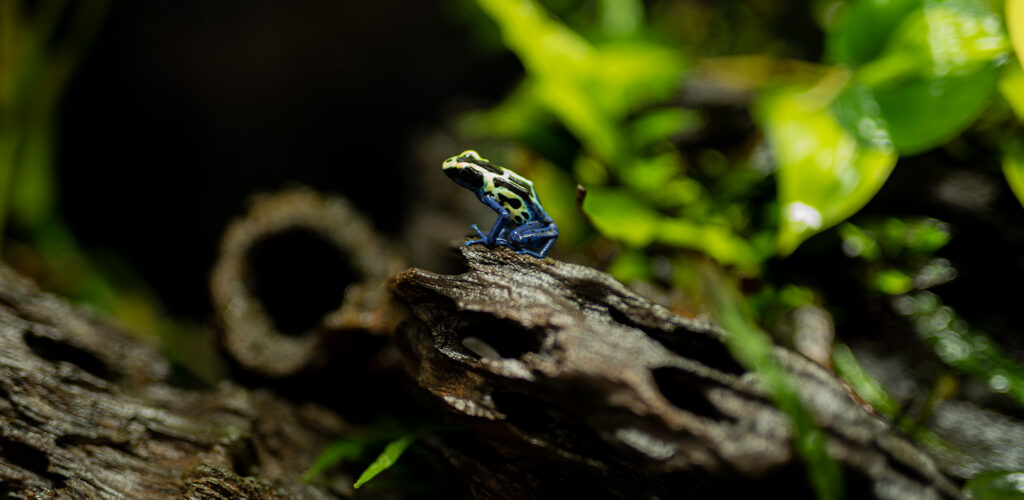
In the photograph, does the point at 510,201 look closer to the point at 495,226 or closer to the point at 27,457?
the point at 495,226

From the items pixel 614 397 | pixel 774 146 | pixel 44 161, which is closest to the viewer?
pixel 614 397

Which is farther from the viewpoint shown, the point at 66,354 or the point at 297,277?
the point at 297,277

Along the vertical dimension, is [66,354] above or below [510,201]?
below

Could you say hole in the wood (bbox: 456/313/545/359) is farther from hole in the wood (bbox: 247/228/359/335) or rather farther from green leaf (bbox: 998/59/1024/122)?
green leaf (bbox: 998/59/1024/122)

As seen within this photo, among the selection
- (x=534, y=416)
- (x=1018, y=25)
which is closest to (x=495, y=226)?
(x=534, y=416)

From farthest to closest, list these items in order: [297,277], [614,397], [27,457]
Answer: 1. [297,277]
2. [27,457]
3. [614,397]

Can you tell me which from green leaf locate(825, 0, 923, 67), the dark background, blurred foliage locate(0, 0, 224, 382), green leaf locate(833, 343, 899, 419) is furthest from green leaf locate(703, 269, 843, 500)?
blurred foliage locate(0, 0, 224, 382)

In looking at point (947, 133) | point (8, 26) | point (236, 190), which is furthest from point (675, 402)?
point (8, 26)
